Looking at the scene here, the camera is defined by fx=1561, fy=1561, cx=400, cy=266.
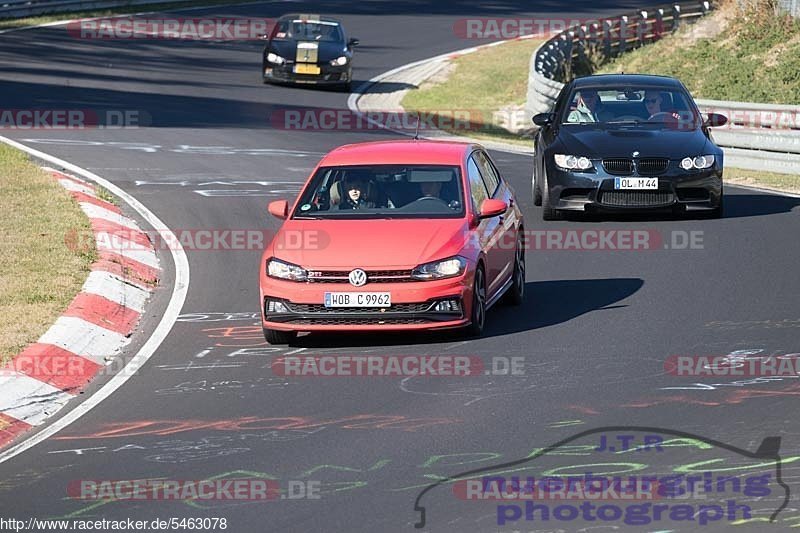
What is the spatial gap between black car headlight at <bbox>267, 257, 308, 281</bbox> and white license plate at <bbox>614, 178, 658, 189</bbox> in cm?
662

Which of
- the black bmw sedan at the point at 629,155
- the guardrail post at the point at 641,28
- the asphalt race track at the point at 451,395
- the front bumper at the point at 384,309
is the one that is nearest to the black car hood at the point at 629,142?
the black bmw sedan at the point at 629,155

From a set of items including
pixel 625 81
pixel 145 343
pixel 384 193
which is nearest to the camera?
pixel 145 343

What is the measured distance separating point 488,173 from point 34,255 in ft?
14.4

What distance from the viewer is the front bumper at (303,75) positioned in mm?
34969

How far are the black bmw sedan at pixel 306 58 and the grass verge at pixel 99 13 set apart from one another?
10196 mm

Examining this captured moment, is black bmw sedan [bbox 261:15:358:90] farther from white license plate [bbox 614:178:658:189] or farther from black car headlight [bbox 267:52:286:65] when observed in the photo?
white license plate [bbox 614:178:658:189]

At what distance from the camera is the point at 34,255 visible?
14703 millimetres

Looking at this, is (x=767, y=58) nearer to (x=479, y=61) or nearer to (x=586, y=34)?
(x=586, y=34)

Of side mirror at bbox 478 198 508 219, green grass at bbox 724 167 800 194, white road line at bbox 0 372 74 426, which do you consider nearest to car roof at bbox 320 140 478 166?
side mirror at bbox 478 198 508 219

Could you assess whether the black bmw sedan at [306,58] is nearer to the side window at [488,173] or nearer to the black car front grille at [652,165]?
the black car front grille at [652,165]

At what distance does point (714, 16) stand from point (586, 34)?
3463 mm

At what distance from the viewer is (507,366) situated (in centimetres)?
1097

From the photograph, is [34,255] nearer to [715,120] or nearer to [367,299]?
[367,299]

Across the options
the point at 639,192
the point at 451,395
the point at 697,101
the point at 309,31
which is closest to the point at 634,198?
the point at 639,192
